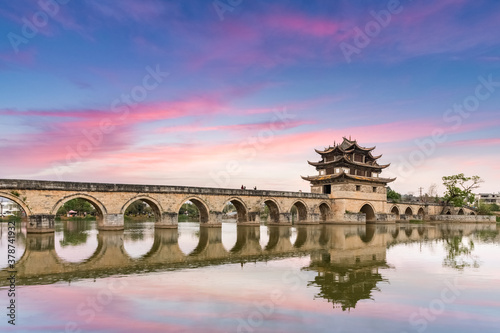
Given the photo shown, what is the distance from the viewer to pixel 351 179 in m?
42.2

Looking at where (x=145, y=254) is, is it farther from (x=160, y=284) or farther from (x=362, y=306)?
(x=362, y=306)

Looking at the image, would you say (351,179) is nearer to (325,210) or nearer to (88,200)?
(325,210)

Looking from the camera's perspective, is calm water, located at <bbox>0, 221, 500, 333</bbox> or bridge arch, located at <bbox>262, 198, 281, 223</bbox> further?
bridge arch, located at <bbox>262, 198, 281, 223</bbox>

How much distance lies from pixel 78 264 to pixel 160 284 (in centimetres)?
496

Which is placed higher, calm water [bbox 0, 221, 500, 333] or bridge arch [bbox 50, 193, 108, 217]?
bridge arch [bbox 50, 193, 108, 217]

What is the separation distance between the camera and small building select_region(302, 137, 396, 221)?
41.8 m

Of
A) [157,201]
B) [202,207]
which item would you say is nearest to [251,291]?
→ [157,201]

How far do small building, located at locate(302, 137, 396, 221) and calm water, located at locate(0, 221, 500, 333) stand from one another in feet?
81.8

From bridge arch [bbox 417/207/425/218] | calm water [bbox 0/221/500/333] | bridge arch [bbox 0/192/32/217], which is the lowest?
bridge arch [bbox 417/207/425/218]

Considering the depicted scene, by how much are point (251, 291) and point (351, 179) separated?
3465 centimetres

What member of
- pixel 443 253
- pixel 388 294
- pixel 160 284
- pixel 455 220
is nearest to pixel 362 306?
pixel 388 294

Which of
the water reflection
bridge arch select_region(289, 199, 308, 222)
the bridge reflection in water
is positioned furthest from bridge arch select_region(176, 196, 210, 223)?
bridge arch select_region(289, 199, 308, 222)

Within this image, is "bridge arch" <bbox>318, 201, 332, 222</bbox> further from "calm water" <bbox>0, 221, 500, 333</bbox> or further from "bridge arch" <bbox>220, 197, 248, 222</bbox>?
"calm water" <bbox>0, 221, 500, 333</bbox>

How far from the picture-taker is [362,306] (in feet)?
27.2
